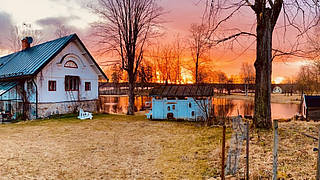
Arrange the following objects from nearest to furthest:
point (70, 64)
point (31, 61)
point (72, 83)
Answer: point (31, 61)
point (70, 64)
point (72, 83)

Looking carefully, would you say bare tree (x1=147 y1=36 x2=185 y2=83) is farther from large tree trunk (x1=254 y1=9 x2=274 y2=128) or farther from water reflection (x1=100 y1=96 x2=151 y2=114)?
large tree trunk (x1=254 y1=9 x2=274 y2=128)

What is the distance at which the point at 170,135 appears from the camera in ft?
31.3

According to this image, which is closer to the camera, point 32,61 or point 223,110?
point 223,110

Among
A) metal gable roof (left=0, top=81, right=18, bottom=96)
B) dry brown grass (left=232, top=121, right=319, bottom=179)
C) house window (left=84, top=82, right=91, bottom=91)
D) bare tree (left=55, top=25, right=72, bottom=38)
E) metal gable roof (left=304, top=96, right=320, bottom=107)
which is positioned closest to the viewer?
dry brown grass (left=232, top=121, right=319, bottom=179)

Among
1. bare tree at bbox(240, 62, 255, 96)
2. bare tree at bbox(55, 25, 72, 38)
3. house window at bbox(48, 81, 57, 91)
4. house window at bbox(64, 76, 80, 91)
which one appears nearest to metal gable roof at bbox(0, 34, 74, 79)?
house window at bbox(48, 81, 57, 91)

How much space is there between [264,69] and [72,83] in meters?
15.7

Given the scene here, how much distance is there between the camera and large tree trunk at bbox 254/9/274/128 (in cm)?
796

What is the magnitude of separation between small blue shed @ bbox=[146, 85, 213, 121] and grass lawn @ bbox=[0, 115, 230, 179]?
404 cm

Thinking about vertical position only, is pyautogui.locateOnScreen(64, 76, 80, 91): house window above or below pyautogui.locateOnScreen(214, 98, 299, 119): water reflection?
above

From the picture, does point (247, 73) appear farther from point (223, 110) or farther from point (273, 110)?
point (223, 110)

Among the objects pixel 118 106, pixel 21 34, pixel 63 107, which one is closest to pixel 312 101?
pixel 63 107

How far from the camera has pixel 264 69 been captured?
26.4 ft

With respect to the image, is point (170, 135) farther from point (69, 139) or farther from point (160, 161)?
point (69, 139)

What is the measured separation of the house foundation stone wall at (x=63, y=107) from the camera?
1564 cm
